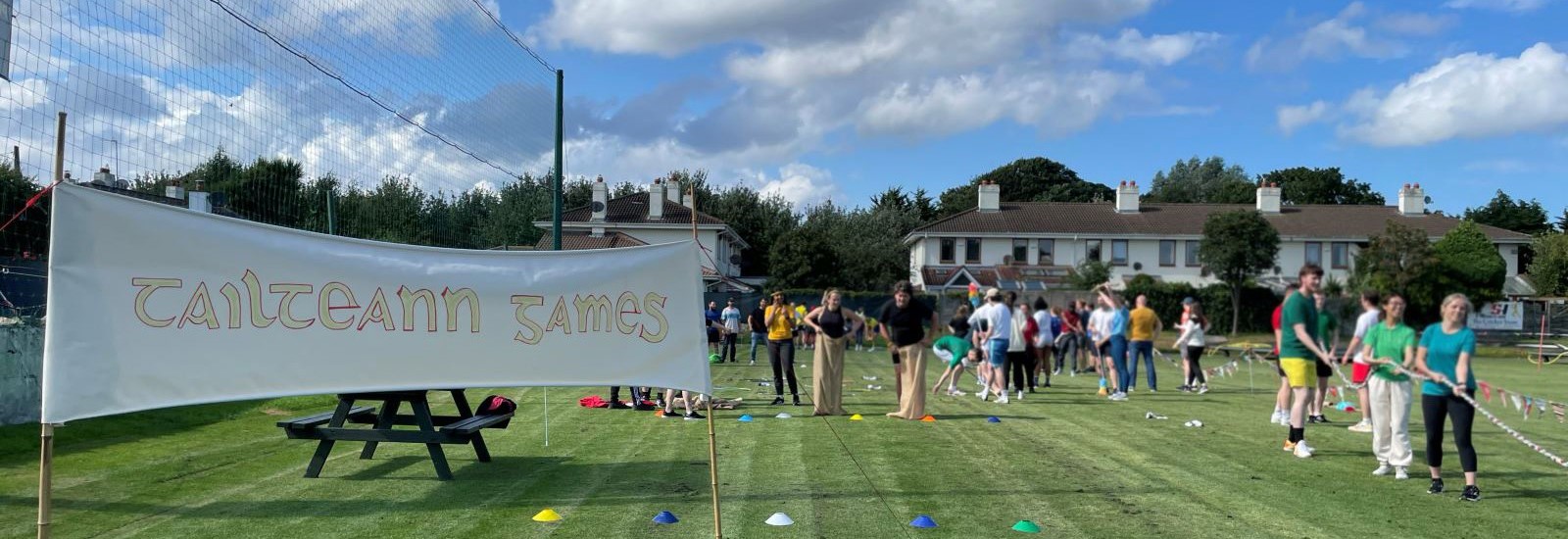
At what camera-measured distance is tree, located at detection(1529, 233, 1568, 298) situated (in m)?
61.2

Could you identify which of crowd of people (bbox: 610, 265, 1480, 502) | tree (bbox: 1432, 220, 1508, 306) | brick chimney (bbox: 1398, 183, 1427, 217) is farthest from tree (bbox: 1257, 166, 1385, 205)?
crowd of people (bbox: 610, 265, 1480, 502)

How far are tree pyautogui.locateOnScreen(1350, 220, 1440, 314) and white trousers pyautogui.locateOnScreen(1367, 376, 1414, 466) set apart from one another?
41.5 metres

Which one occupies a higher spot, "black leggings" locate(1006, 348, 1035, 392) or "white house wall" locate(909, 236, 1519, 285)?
"white house wall" locate(909, 236, 1519, 285)

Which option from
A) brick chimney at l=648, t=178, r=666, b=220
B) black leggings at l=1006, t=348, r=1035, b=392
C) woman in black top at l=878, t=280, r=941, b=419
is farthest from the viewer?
brick chimney at l=648, t=178, r=666, b=220

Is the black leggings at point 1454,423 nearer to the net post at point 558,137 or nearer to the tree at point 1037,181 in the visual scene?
the net post at point 558,137

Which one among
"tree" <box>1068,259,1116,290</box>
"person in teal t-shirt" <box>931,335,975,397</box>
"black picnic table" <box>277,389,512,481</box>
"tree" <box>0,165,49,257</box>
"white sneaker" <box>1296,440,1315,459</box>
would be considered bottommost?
"white sneaker" <box>1296,440,1315,459</box>

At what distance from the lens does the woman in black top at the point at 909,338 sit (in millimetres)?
12977

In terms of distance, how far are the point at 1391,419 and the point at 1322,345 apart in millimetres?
2720

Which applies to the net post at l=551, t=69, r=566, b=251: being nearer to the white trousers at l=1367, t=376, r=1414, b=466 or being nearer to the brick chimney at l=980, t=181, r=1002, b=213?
the white trousers at l=1367, t=376, r=1414, b=466

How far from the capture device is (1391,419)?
8742 millimetres

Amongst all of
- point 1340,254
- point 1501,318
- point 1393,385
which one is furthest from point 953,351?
point 1340,254

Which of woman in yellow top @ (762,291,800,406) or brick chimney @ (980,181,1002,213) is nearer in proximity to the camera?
woman in yellow top @ (762,291,800,406)

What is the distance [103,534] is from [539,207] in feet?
34.0

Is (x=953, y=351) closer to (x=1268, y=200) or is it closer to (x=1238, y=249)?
(x=1238, y=249)
